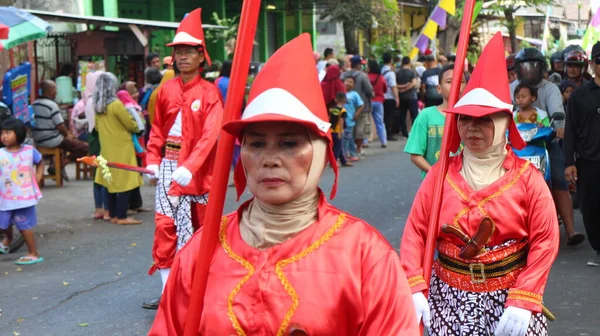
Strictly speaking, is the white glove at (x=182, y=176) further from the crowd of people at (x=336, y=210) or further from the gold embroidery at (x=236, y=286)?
the gold embroidery at (x=236, y=286)

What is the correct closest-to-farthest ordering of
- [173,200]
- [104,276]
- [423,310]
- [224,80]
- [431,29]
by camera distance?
[423,310], [173,200], [104,276], [431,29], [224,80]

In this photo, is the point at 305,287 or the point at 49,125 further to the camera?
the point at 49,125

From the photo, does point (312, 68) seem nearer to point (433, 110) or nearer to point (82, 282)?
point (433, 110)

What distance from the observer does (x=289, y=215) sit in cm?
292

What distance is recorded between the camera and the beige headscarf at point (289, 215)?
2904 mm

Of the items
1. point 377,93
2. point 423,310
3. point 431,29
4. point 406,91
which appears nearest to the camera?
point 423,310

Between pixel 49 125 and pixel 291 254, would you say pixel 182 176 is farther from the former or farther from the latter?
pixel 49 125

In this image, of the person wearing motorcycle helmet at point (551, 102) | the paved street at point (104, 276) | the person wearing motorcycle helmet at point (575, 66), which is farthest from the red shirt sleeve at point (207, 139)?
the person wearing motorcycle helmet at point (575, 66)

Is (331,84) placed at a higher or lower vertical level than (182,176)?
higher

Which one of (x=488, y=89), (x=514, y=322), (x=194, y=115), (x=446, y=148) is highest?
(x=488, y=89)

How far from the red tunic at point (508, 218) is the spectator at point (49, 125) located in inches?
384

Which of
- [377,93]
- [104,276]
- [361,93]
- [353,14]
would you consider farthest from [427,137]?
[353,14]

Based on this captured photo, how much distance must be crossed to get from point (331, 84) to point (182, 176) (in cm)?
993

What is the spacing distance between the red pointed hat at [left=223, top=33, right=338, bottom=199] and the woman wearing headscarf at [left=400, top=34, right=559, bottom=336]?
1682 millimetres
